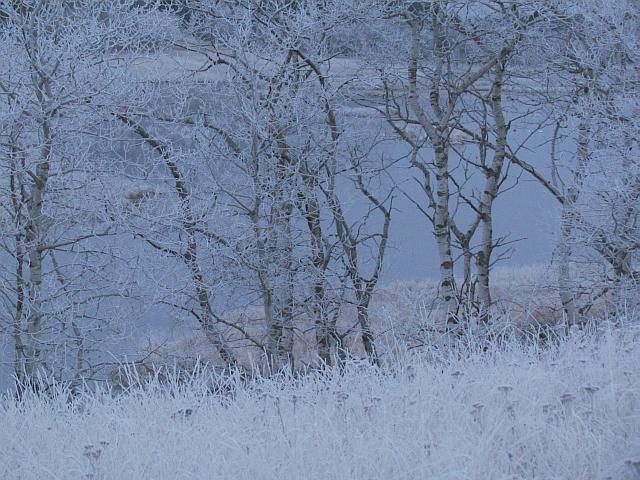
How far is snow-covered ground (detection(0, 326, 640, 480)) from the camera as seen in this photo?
2828 millimetres

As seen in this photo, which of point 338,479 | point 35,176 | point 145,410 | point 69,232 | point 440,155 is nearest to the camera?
point 338,479

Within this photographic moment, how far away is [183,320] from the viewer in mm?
9867

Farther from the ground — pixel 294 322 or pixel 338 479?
pixel 294 322

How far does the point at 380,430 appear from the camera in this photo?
3.30 metres

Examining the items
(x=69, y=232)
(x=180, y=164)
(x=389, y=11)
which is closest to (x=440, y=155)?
(x=389, y=11)

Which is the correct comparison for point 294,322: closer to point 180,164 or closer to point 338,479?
point 180,164

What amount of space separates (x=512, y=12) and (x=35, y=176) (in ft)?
18.5

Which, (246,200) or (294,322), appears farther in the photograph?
(294,322)

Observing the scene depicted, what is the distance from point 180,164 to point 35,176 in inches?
75.7

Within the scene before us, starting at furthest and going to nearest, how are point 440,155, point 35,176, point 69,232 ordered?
1. point 440,155
2. point 69,232
3. point 35,176

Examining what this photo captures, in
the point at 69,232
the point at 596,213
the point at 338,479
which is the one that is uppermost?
the point at 69,232

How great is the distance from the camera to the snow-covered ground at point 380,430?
9.28ft

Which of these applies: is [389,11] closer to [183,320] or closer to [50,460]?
[183,320]

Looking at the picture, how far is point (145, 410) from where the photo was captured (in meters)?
4.20
